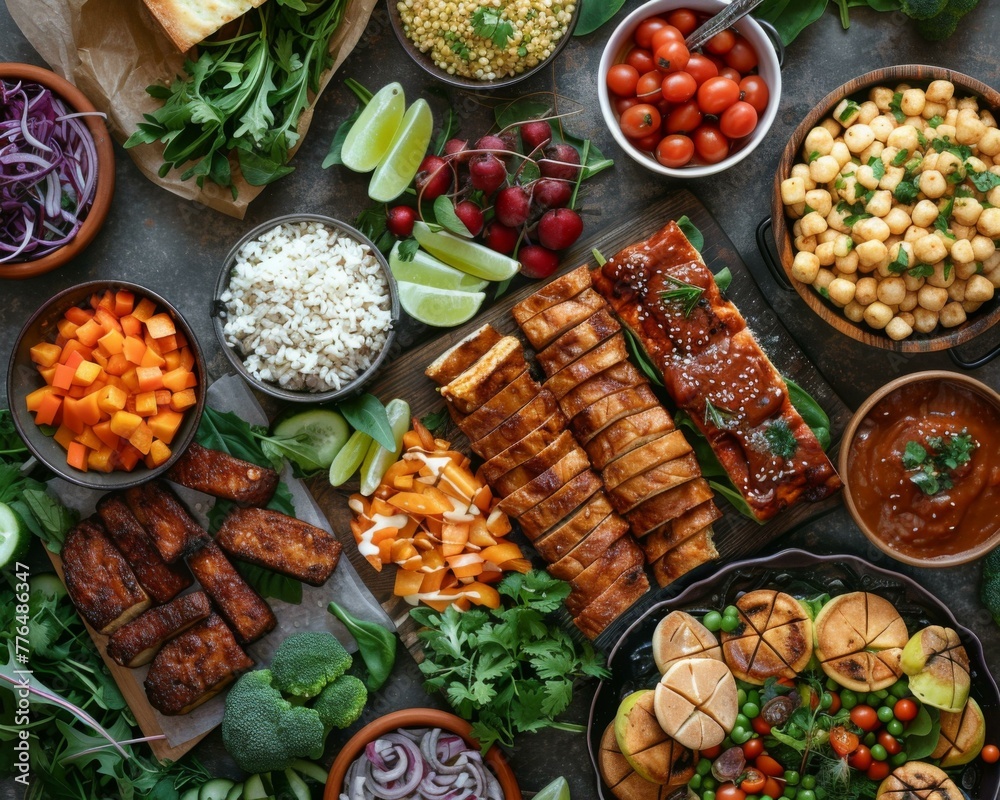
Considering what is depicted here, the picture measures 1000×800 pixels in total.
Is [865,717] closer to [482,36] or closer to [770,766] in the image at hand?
[770,766]

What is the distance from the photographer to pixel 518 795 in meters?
3.79

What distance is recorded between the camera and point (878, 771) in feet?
12.2

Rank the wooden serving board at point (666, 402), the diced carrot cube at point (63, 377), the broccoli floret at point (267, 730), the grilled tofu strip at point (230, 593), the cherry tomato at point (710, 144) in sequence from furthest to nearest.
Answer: the wooden serving board at point (666, 402)
the grilled tofu strip at point (230, 593)
the cherry tomato at point (710, 144)
the broccoli floret at point (267, 730)
the diced carrot cube at point (63, 377)

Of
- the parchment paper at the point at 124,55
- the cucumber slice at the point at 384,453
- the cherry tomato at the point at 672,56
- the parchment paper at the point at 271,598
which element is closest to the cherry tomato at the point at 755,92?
the cherry tomato at the point at 672,56

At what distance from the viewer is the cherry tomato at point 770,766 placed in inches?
144

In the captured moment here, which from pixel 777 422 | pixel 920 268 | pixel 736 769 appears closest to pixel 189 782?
pixel 736 769

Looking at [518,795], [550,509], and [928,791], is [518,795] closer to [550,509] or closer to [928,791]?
[550,509]

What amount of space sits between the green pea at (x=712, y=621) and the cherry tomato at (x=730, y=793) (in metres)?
0.69

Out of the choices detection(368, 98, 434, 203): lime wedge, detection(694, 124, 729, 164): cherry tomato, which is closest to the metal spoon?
detection(694, 124, 729, 164): cherry tomato

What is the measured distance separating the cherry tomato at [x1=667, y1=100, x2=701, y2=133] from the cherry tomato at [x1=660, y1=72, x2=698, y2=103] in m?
0.05

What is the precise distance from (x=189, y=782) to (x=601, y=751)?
1.96 metres

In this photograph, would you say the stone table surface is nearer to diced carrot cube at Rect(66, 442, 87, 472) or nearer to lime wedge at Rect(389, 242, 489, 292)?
lime wedge at Rect(389, 242, 489, 292)

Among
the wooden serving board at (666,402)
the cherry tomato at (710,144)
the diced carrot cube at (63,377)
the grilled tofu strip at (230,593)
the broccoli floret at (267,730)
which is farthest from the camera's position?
the wooden serving board at (666,402)

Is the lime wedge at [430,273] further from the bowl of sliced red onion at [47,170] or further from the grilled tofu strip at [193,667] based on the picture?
the grilled tofu strip at [193,667]
